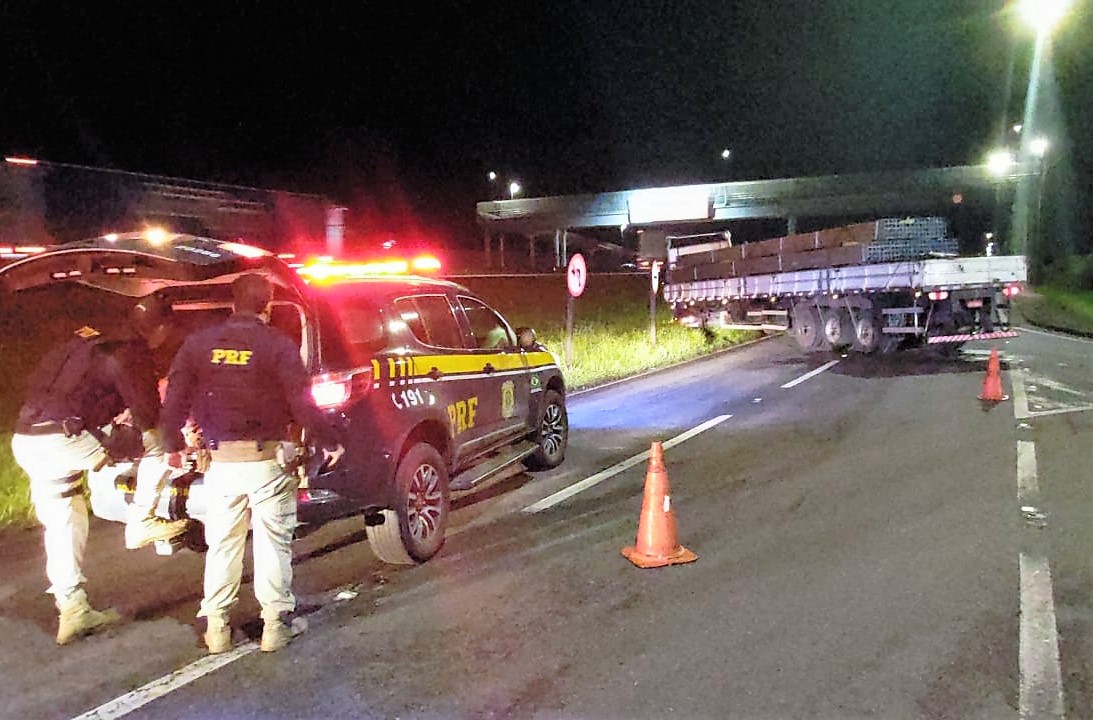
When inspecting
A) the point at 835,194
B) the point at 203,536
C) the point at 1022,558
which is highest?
the point at 835,194

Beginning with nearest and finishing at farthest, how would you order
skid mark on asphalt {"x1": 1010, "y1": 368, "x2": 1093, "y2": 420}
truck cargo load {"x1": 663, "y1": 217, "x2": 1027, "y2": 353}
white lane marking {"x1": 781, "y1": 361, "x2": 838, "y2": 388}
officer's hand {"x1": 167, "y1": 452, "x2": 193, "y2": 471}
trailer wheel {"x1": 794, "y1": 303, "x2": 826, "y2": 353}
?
officer's hand {"x1": 167, "y1": 452, "x2": 193, "y2": 471}
skid mark on asphalt {"x1": 1010, "y1": 368, "x2": 1093, "y2": 420}
white lane marking {"x1": 781, "y1": 361, "x2": 838, "y2": 388}
truck cargo load {"x1": 663, "y1": 217, "x2": 1027, "y2": 353}
trailer wheel {"x1": 794, "y1": 303, "x2": 826, "y2": 353}

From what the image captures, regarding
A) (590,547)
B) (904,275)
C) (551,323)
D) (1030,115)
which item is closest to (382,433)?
(590,547)

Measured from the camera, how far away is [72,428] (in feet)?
15.6

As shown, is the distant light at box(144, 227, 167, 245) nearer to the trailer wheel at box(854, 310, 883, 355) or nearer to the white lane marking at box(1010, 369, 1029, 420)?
the white lane marking at box(1010, 369, 1029, 420)

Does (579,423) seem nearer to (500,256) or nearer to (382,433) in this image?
(382,433)

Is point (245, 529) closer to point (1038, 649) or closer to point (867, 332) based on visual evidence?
point (1038, 649)

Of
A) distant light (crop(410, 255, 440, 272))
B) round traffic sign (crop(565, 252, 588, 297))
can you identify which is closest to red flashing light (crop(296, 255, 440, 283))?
distant light (crop(410, 255, 440, 272))

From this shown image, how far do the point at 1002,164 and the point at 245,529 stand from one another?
190 ft

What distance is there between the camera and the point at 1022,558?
6.01m

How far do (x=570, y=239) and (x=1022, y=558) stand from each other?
70.7 m

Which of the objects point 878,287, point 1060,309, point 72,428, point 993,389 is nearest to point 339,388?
point 72,428

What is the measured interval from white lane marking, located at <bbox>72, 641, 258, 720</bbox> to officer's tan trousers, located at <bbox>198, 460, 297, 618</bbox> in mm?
202

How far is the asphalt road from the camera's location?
4.14 meters

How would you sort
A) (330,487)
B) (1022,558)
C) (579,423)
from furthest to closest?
(579,423) → (1022,558) → (330,487)
